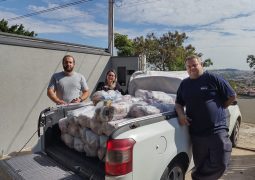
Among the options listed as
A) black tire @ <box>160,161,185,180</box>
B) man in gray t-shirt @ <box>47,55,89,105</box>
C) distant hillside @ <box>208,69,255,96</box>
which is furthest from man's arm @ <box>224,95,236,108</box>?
distant hillside @ <box>208,69,255,96</box>

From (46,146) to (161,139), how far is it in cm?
176

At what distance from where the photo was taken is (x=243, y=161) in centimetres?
512

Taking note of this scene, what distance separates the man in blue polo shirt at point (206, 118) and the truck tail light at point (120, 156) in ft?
3.31

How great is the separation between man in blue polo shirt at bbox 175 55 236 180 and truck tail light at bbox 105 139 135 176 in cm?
101

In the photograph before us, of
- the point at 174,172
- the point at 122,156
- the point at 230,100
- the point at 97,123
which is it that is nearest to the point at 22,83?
the point at 97,123

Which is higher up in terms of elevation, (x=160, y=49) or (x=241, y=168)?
(x=160, y=49)

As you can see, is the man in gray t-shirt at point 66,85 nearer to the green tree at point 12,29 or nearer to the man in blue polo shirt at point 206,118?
the man in blue polo shirt at point 206,118

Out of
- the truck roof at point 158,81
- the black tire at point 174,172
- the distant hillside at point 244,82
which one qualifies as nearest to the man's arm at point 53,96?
the truck roof at point 158,81

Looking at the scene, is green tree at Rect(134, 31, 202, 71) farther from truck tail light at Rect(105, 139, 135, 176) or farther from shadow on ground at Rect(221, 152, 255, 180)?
truck tail light at Rect(105, 139, 135, 176)

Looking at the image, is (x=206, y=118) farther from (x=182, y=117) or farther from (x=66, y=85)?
(x=66, y=85)

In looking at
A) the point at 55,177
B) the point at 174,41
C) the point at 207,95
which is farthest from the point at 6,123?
the point at 174,41

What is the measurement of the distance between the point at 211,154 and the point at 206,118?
0.44 meters

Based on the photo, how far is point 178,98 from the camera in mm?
3535

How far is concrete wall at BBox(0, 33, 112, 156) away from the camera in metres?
6.01
